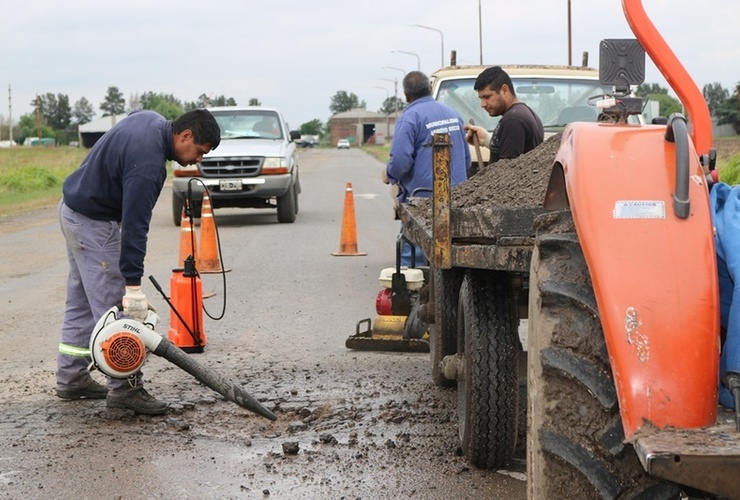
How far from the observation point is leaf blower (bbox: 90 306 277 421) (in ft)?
20.4

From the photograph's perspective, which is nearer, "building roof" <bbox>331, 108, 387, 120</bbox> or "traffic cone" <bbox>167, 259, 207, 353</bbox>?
"traffic cone" <bbox>167, 259, 207, 353</bbox>

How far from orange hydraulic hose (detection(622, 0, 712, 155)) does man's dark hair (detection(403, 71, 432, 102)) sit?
5.82 m

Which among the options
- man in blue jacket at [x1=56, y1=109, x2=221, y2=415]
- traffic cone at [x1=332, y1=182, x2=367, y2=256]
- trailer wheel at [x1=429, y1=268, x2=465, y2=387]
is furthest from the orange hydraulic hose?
traffic cone at [x1=332, y1=182, x2=367, y2=256]

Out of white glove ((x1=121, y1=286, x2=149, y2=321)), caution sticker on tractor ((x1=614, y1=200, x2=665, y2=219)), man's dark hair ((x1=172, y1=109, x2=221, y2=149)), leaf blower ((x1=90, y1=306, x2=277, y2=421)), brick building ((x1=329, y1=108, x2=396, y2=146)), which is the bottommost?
brick building ((x1=329, y1=108, x2=396, y2=146))

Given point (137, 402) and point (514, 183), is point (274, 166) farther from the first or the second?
point (514, 183)

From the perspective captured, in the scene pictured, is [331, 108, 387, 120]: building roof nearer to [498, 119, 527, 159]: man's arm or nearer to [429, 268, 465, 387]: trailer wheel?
[498, 119, 527, 159]: man's arm

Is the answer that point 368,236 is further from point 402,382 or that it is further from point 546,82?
point 402,382

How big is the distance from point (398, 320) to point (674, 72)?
488 centimetres

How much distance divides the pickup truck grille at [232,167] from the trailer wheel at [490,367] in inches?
582

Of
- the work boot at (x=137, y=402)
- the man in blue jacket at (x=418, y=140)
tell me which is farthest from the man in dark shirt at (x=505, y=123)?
the work boot at (x=137, y=402)

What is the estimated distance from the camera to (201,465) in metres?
5.59

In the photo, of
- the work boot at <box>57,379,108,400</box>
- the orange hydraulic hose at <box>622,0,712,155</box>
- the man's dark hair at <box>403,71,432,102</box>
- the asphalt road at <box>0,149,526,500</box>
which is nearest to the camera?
the orange hydraulic hose at <box>622,0,712,155</box>

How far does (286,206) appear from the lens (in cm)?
2036

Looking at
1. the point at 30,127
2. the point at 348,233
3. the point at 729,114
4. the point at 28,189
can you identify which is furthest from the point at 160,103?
the point at 348,233
